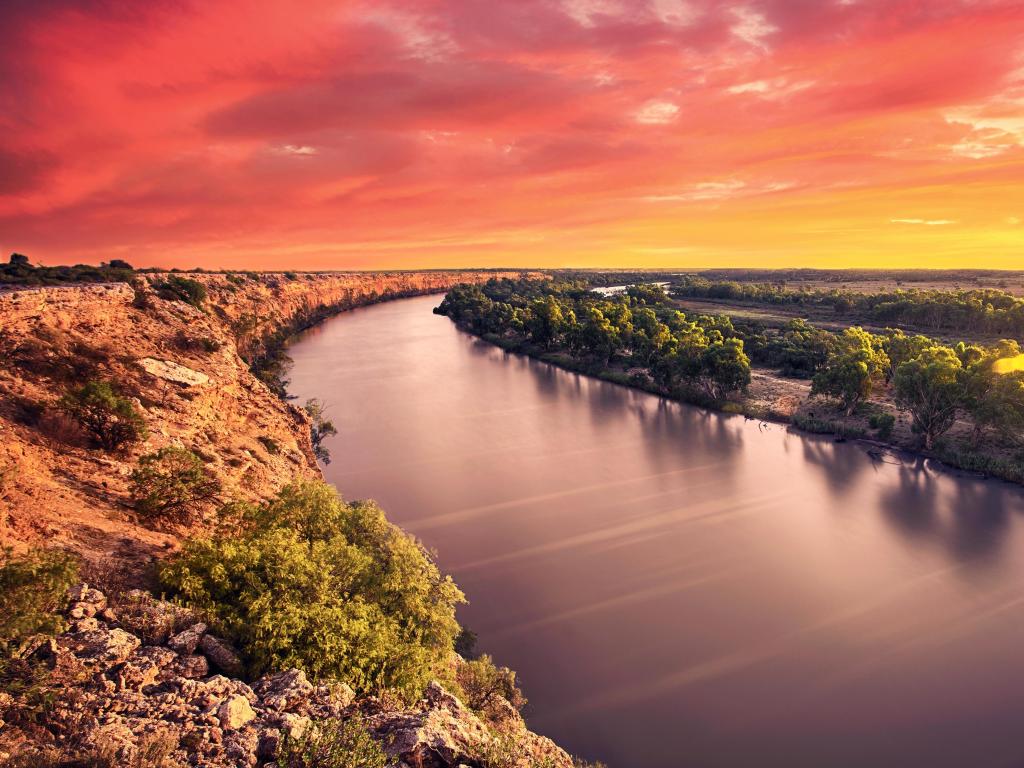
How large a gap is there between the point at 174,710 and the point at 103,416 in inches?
652

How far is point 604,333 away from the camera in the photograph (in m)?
83.1

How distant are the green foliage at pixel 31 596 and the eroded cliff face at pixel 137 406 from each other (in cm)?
294

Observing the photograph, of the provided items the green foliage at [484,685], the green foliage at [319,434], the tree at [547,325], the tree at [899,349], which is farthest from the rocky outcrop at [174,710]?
the tree at [547,325]

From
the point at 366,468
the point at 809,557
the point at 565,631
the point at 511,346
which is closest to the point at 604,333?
the point at 511,346

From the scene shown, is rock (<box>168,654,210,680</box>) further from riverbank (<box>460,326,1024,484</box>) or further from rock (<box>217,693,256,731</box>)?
riverbank (<box>460,326,1024,484</box>)

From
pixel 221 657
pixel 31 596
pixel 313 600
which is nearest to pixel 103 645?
pixel 31 596

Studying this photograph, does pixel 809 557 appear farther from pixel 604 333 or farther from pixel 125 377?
pixel 604 333

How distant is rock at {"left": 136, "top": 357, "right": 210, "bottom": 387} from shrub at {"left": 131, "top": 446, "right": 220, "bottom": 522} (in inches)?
486

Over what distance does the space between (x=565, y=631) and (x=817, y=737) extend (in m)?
11.1

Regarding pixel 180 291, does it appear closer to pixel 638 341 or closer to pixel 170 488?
pixel 170 488

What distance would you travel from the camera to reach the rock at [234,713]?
10096mm

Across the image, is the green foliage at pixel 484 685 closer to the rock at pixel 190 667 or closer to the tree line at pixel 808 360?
the rock at pixel 190 667

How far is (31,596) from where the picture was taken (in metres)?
10.5

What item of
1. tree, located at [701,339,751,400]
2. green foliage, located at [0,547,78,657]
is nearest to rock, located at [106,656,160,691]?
green foliage, located at [0,547,78,657]
